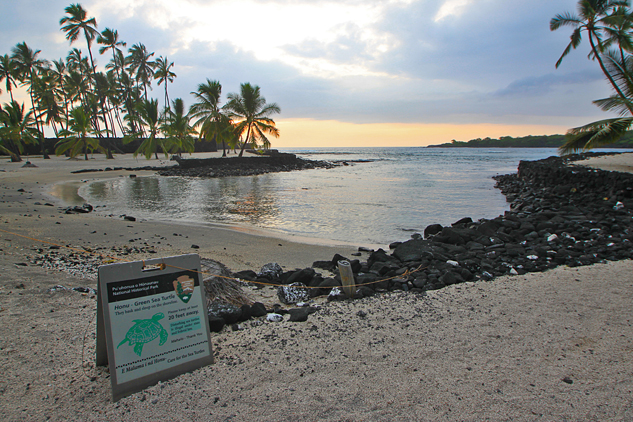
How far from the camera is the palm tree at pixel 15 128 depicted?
3234cm

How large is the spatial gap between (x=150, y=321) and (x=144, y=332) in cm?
8

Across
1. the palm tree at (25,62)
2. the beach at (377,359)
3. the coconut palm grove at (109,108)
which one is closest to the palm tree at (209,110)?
the coconut palm grove at (109,108)

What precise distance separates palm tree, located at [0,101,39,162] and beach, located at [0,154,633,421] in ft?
124

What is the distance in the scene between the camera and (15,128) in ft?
108

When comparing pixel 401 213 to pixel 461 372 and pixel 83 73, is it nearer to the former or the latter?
pixel 461 372

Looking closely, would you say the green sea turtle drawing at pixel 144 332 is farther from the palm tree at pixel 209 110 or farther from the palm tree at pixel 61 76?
the palm tree at pixel 61 76

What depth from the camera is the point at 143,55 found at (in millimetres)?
49406

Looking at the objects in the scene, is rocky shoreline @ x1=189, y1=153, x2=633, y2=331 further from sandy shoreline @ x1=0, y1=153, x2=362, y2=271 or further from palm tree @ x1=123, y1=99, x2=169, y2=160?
palm tree @ x1=123, y1=99, x2=169, y2=160

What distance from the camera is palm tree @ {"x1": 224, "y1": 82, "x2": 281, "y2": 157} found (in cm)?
3622

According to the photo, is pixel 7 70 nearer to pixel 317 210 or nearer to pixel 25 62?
pixel 25 62

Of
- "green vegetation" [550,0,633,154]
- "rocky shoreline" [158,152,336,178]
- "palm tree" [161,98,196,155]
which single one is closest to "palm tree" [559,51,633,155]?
"green vegetation" [550,0,633,154]

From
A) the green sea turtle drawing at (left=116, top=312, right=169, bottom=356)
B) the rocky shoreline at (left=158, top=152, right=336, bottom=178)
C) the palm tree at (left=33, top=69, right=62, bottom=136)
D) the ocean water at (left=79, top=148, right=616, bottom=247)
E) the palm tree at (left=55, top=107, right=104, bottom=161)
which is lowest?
the ocean water at (left=79, top=148, right=616, bottom=247)

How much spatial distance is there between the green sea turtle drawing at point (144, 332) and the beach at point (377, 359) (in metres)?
0.32

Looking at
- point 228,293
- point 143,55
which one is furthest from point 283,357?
point 143,55
